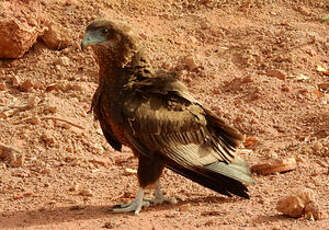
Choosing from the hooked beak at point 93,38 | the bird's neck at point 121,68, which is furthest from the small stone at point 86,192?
the hooked beak at point 93,38

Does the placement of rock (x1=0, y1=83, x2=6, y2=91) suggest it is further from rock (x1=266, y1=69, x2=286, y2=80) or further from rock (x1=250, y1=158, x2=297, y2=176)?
rock (x1=250, y1=158, x2=297, y2=176)

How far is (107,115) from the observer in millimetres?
5480

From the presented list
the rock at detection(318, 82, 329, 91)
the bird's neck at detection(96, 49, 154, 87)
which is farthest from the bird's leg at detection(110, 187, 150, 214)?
the rock at detection(318, 82, 329, 91)

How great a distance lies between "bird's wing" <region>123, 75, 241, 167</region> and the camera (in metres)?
5.38

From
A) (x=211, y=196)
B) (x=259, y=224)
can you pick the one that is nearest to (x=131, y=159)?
(x=211, y=196)

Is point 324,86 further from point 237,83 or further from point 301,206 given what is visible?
point 301,206

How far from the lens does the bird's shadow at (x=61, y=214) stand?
210 inches

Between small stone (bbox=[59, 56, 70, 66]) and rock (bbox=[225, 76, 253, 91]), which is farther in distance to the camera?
small stone (bbox=[59, 56, 70, 66])

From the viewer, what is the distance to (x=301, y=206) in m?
5.05

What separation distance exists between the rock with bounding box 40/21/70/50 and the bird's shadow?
4.10 metres

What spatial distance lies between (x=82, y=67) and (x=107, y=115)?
369 cm

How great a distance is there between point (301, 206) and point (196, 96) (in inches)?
144

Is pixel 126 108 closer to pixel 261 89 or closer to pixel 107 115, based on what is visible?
pixel 107 115

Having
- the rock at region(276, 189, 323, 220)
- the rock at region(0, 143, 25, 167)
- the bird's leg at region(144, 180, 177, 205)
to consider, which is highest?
the rock at region(276, 189, 323, 220)
